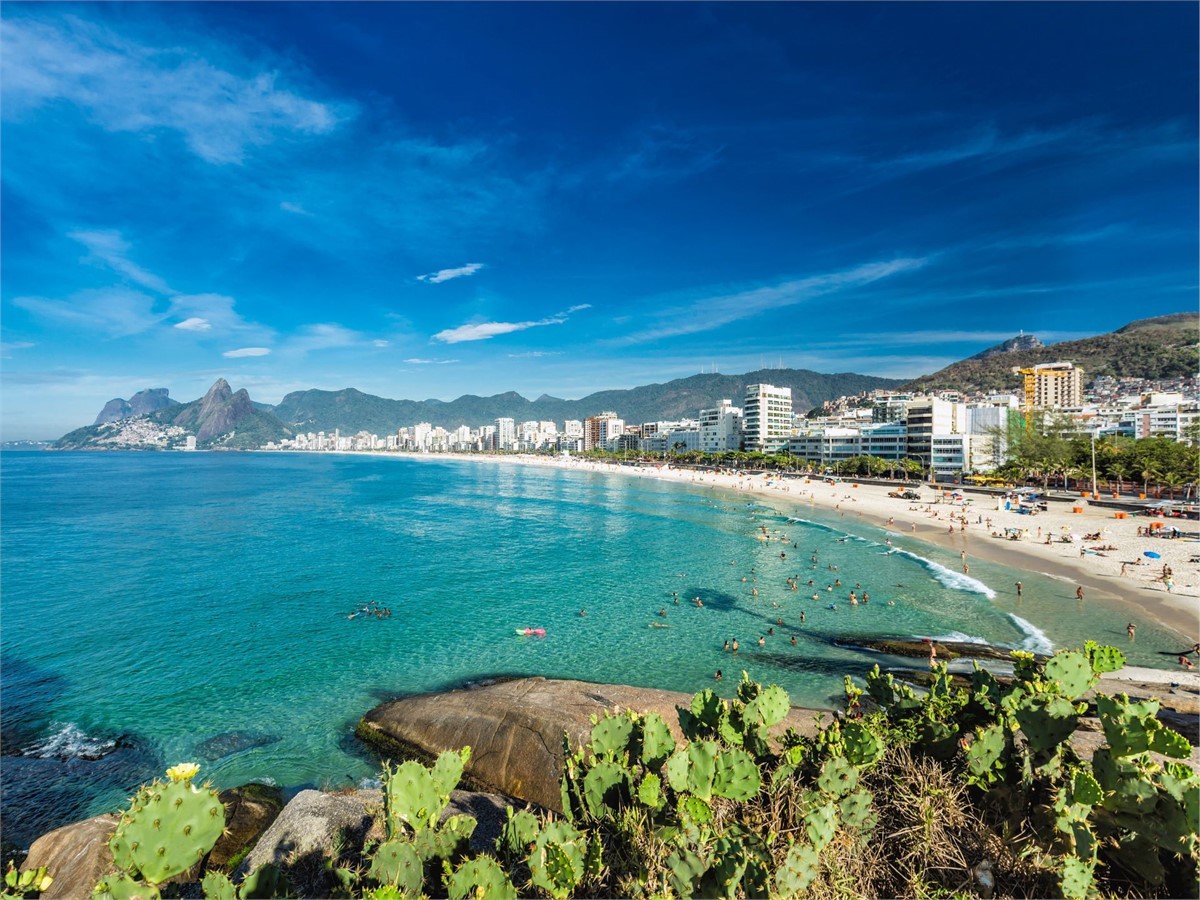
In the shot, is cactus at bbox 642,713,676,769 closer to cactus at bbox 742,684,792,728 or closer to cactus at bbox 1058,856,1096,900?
cactus at bbox 742,684,792,728

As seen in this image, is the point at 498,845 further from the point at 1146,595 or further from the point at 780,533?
the point at 780,533

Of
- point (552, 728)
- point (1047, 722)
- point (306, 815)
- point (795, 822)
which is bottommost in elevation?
Result: point (552, 728)

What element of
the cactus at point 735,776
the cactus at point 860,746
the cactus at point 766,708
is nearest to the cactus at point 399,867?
the cactus at point 735,776

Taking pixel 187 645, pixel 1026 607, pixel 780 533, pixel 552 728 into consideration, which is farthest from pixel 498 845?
pixel 780 533

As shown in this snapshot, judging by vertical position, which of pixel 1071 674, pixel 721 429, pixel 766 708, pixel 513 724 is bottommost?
pixel 513 724

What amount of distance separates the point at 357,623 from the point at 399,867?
25.6m

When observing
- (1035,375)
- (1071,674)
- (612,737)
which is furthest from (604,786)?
(1035,375)

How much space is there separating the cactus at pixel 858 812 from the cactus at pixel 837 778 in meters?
0.09

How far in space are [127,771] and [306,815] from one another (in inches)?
430

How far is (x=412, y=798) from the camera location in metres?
5.95

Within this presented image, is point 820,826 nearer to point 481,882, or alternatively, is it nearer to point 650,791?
point 650,791

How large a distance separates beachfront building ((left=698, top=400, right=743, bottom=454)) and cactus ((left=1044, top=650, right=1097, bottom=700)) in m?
A: 158

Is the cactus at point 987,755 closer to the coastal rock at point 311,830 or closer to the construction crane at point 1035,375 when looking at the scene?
the coastal rock at point 311,830

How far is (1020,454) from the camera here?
8056cm
